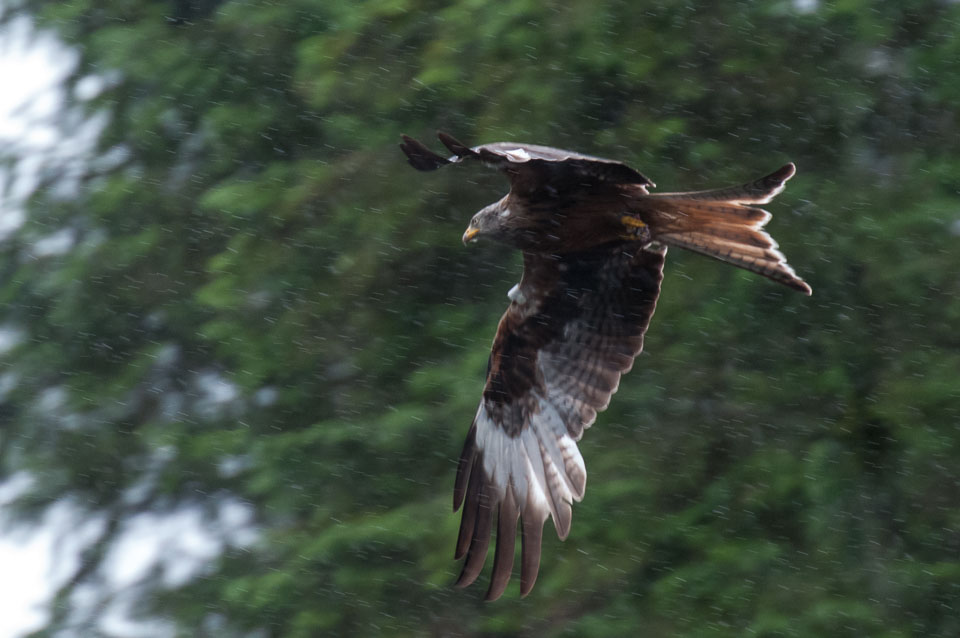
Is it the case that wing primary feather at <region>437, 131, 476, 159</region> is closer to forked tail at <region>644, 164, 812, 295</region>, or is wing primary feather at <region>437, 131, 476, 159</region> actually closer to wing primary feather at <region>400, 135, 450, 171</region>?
wing primary feather at <region>400, 135, 450, 171</region>

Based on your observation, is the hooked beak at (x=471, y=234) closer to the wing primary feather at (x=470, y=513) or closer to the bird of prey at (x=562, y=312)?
the bird of prey at (x=562, y=312)

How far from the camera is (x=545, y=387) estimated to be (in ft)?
16.3

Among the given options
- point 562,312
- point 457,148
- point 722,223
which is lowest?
point 562,312

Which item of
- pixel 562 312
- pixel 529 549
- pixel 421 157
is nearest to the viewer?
pixel 421 157

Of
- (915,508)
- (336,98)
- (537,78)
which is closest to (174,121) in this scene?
(336,98)

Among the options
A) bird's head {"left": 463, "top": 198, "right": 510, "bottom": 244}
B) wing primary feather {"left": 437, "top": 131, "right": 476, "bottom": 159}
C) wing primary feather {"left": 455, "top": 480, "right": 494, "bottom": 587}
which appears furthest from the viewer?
wing primary feather {"left": 455, "top": 480, "right": 494, "bottom": 587}

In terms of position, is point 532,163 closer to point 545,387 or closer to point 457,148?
point 457,148

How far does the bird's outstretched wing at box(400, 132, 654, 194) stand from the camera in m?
3.27

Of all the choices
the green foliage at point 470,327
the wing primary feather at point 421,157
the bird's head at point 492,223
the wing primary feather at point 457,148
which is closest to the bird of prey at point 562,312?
the bird's head at point 492,223

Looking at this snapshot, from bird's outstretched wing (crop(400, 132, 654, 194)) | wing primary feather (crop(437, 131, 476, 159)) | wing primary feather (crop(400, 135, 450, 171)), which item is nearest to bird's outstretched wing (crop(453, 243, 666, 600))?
bird's outstretched wing (crop(400, 132, 654, 194))

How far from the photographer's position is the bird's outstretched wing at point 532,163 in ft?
10.7

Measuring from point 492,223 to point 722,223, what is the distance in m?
0.84

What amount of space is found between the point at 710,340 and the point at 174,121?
9.91 feet

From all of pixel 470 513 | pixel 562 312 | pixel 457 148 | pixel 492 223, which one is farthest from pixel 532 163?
pixel 470 513
